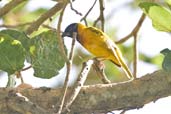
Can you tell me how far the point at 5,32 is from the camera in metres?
1.41

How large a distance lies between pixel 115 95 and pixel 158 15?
211mm

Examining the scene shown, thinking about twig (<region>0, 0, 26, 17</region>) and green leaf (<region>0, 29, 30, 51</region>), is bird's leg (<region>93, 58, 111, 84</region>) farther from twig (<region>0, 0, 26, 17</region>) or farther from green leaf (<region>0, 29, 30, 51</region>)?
twig (<region>0, 0, 26, 17</region>)

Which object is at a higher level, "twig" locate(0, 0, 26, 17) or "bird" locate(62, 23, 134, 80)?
"twig" locate(0, 0, 26, 17)

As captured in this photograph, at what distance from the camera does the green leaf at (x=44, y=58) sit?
139 cm

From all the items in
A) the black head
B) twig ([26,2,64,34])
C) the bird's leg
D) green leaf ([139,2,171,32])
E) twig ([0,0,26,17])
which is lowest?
the bird's leg

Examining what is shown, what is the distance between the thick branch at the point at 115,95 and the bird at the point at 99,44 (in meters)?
0.26

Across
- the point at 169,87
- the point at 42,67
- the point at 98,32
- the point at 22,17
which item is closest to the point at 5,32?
the point at 42,67

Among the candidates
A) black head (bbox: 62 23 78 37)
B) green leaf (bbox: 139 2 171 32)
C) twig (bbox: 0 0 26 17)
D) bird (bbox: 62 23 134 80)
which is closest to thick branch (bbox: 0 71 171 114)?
green leaf (bbox: 139 2 171 32)

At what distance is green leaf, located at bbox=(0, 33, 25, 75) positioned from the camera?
4.34 ft

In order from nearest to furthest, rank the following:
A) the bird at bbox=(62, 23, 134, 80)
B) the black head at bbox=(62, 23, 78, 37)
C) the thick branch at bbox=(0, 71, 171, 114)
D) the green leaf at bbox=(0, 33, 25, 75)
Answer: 1. the thick branch at bbox=(0, 71, 171, 114)
2. the green leaf at bbox=(0, 33, 25, 75)
3. the bird at bbox=(62, 23, 134, 80)
4. the black head at bbox=(62, 23, 78, 37)

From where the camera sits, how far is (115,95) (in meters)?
1.19

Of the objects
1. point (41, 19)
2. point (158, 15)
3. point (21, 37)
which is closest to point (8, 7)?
point (41, 19)

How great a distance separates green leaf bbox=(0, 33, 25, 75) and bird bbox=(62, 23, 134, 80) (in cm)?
18

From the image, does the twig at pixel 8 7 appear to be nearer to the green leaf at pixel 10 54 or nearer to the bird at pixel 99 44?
the bird at pixel 99 44
